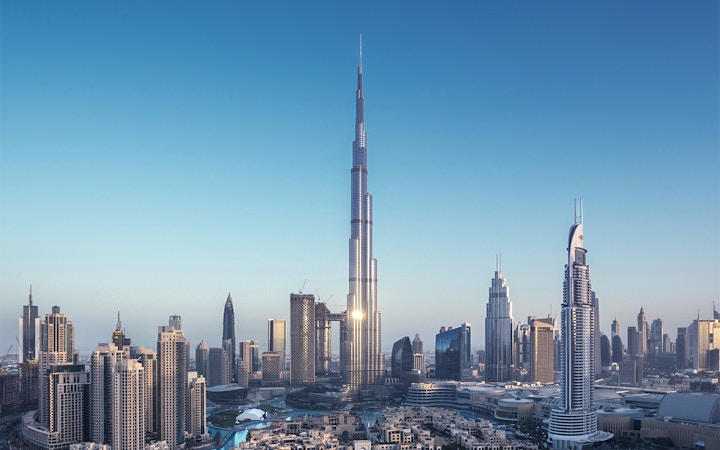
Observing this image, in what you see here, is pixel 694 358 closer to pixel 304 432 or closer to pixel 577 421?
pixel 577 421

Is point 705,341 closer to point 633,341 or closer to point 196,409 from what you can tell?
point 633,341

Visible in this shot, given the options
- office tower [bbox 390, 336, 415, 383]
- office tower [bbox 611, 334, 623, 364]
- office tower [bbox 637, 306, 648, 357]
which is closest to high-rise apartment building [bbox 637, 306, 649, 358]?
office tower [bbox 637, 306, 648, 357]

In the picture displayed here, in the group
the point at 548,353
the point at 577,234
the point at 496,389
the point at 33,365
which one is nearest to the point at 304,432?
the point at 577,234

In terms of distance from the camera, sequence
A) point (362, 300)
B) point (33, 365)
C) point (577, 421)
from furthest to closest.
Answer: point (362, 300)
point (33, 365)
point (577, 421)

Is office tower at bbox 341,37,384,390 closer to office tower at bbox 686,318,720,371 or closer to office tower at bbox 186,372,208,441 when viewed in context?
office tower at bbox 186,372,208,441

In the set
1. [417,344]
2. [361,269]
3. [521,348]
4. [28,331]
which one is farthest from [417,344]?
[28,331]

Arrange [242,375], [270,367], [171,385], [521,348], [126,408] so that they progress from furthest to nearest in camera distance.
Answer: [521,348] → [270,367] → [242,375] → [171,385] → [126,408]
